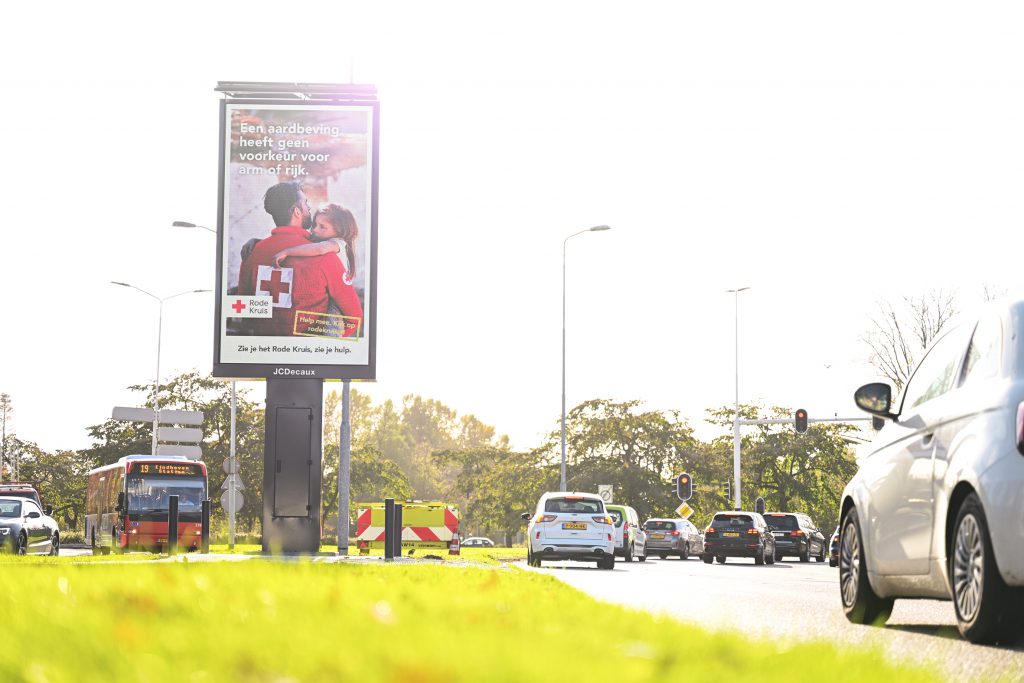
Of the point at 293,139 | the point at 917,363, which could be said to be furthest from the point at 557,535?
the point at 917,363

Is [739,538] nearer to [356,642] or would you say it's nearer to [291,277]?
[291,277]

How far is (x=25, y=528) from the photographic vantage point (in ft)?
103

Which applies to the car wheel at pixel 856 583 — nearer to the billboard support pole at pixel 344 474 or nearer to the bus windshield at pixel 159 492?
the billboard support pole at pixel 344 474

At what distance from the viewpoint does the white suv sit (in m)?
30.5

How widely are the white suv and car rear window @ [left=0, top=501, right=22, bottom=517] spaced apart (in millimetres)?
10957

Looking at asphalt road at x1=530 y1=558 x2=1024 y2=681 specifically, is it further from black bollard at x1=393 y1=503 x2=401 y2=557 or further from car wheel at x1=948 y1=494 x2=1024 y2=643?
black bollard at x1=393 y1=503 x2=401 y2=557

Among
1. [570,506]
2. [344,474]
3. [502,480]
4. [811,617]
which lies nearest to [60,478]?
[502,480]

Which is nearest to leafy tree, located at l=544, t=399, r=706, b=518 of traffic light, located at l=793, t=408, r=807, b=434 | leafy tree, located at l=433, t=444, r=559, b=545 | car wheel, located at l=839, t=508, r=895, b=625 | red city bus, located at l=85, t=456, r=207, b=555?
leafy tree, located at l=433, t=444, r=559, b=545

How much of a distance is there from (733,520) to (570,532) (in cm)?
1218

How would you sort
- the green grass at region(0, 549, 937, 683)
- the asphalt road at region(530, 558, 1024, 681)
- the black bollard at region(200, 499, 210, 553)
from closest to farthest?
the green grass at region(0, 549, 937, 683) < the asphalt road at region(530, 558, 1024, 681) < the black bollard at region(200, 499, 210, 553)

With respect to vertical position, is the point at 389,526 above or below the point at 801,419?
below

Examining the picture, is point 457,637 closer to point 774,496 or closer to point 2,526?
point 2,526

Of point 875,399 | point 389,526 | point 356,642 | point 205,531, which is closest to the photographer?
point 356,642

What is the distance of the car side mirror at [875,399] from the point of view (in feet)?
33.6
